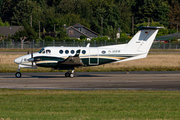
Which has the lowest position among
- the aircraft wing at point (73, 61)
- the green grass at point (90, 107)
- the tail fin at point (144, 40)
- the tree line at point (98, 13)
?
the green grass at point (90, 107)

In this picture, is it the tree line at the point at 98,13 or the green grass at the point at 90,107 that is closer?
the green grass at the point at 90,107

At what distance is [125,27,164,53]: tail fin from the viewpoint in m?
27.2

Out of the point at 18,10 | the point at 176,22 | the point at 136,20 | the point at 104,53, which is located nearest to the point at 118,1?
the point at 136,20

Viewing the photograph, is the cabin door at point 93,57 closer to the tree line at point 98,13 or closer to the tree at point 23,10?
the tree line at point 98,13

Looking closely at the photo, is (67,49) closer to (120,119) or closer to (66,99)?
(66,99)

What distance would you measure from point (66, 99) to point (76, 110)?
2.93 meters

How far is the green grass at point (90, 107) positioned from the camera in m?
10.3

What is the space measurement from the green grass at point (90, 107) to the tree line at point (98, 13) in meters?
88.5

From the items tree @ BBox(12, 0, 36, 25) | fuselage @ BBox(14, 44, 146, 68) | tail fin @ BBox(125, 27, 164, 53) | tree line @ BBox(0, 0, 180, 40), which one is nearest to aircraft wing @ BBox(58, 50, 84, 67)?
fuselage @ BBox(14, 44, 146, 68)

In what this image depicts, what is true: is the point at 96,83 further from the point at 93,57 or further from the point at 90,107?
the point at 90,107

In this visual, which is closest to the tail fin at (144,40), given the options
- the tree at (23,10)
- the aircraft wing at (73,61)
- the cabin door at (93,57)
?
the cabin door at (93,57)

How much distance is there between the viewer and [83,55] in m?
26.7

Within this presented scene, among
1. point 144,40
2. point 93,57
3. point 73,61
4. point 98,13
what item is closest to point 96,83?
point 73,61

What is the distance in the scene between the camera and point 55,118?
9914mm
